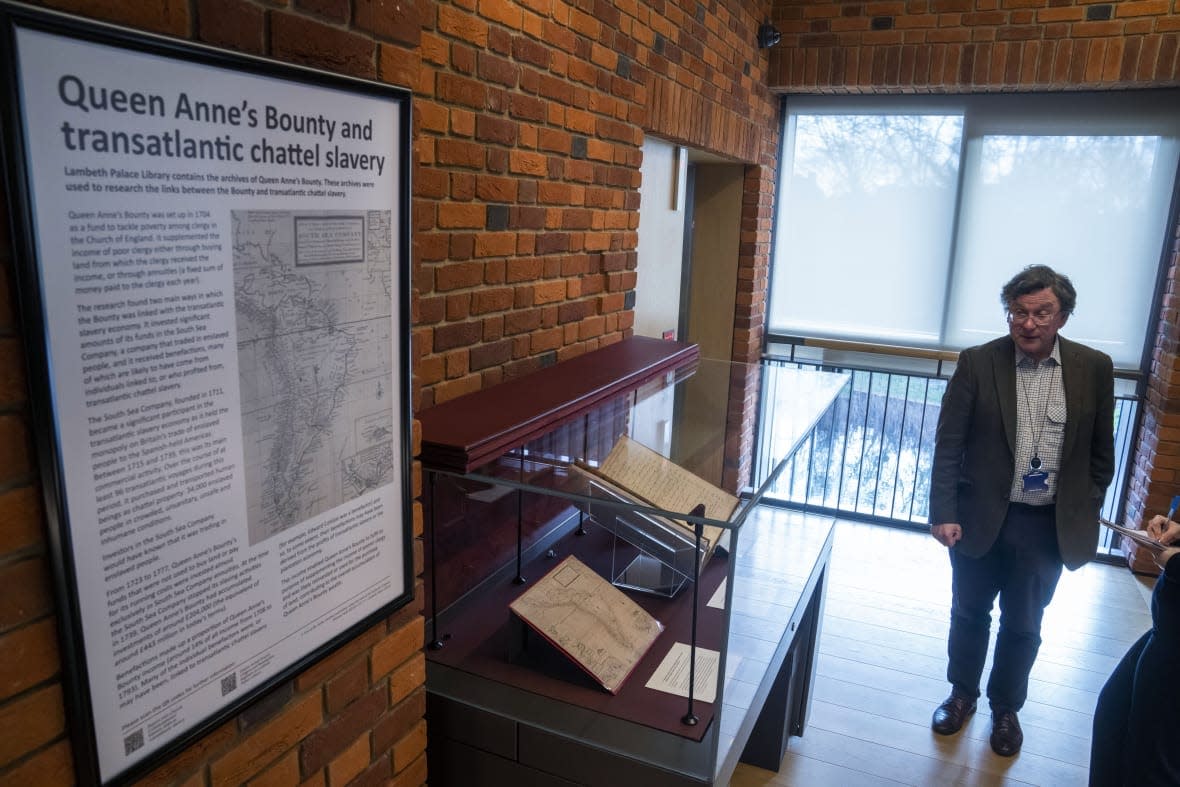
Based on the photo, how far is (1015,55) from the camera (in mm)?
4234

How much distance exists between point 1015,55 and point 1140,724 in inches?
136

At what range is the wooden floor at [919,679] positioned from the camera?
2746mm

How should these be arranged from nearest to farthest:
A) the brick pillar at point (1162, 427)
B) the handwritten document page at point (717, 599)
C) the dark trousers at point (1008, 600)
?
the handwritten document page at point (717, 599) < the dark trousers at point (1008, 600) < the brick pillar at point (1162, 427)

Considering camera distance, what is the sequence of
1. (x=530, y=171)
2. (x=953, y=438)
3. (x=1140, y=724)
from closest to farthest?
(x=1140, y=724)
(x=530, y=171)
(x=953, y=438)

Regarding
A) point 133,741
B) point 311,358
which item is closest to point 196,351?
point 311,358

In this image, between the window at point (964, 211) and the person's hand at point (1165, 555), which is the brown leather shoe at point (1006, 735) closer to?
the person's hand at point (1165, 555)

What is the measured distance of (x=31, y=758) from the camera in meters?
0.84

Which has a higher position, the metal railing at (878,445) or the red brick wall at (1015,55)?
the red brick wall at (1015,55)

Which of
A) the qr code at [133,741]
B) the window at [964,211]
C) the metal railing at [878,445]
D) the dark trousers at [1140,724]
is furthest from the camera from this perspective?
the metal railing at [878,445]

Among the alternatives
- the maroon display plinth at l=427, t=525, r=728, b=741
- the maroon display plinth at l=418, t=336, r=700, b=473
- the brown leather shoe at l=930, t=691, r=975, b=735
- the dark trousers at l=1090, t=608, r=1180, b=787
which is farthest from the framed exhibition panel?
the brown leather shoe at l=930, t=691, r=975, b=735

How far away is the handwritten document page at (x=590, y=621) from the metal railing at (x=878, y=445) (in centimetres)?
338

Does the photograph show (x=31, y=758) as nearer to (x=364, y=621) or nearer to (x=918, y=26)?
(x=364, y=621)

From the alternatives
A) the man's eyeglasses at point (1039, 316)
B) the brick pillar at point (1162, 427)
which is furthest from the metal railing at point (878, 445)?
the man's eyeglasses at point (1039, 316)

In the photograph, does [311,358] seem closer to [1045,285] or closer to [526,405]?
[526,405]
